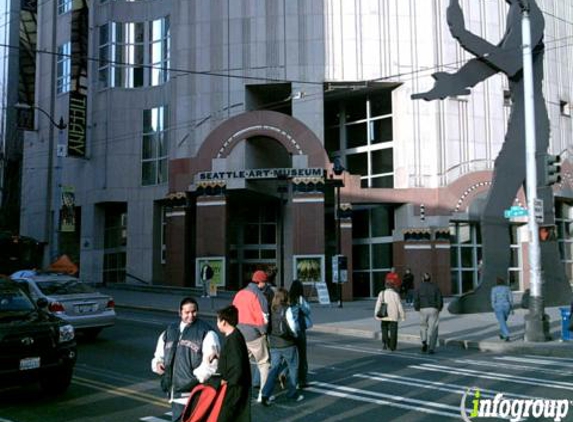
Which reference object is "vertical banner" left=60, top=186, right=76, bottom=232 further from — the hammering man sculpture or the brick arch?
the hammering man sculpture

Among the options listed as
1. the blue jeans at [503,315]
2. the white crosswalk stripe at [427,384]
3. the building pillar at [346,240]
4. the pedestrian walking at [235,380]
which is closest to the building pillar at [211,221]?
the building pillar at [346,240]

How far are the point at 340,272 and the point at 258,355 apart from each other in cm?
1819

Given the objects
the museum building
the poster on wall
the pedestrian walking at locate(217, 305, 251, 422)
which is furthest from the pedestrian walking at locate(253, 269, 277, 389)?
the poster on wall

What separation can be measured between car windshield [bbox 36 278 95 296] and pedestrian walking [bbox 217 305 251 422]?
422 inches

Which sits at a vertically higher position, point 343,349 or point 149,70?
point 149,70

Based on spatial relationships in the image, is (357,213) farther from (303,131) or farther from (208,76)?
(208,76)

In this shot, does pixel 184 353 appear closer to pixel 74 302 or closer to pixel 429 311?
pixel 429 311

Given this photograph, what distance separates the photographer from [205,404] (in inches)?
200

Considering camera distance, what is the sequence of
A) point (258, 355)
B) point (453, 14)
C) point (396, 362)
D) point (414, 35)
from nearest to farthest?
1. point (258, 355)
2. point (396, 362)
3. point (453, 14)
4. point (414, 35)

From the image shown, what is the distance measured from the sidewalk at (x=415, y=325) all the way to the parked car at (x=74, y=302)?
21.4ft

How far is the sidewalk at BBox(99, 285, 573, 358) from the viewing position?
1524cm

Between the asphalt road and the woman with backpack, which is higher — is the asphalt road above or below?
below

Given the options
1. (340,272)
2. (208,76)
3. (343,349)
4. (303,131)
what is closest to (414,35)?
(303,131)

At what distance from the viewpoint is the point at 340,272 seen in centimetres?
2692
